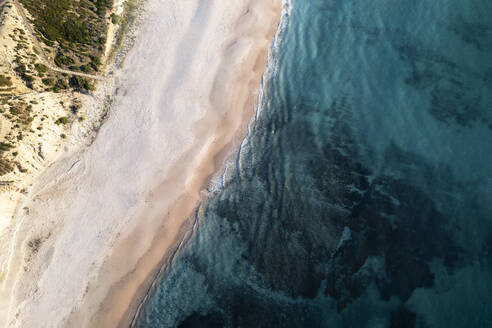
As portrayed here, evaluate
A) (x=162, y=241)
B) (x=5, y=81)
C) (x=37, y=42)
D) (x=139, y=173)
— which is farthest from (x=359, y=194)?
(x=37, y=42)

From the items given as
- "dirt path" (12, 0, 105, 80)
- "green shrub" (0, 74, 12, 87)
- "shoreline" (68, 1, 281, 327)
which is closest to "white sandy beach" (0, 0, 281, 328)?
"shoreline" (68, 1, 281, 327)

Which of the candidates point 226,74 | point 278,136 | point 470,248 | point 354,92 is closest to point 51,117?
point 226,74

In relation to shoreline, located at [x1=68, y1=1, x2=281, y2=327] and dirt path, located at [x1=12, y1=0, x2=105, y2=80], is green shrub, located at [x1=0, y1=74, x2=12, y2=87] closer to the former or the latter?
dirt path, located at [x1=12, y1=0, x2=105, y2=80]

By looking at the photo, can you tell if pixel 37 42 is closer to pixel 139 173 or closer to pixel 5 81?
pixel 5 81

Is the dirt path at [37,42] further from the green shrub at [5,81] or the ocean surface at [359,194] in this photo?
the ocean surface at [359,194]

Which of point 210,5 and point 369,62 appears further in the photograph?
point 210,5

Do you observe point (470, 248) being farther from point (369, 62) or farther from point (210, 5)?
point (210, 5)
